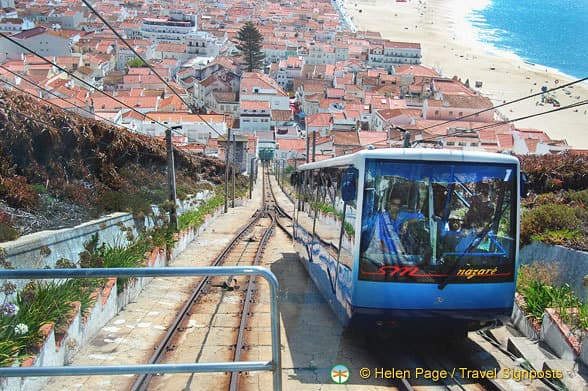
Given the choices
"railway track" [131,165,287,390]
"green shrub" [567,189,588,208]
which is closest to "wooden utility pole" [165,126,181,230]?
"railway track" [131,165,287,390]

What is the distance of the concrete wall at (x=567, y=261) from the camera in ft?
24.4

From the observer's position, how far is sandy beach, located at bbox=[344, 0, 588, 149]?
66.7 m

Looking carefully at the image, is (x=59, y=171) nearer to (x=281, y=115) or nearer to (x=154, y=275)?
(x=154, y=275)

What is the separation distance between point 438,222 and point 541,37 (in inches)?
6298

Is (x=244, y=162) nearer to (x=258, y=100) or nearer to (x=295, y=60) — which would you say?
(x=258, y=100)

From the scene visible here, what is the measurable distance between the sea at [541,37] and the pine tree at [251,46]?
2166 inches

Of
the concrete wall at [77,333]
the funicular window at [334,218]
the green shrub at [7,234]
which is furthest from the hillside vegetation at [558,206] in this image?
the green shrub at [7,234]

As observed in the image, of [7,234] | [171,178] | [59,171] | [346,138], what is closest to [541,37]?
[346,138]

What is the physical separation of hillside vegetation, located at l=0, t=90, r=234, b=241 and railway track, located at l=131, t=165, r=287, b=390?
2519 mm

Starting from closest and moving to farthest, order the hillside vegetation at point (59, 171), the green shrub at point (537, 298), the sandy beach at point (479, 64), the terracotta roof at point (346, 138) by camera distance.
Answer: the green shrub at point (537, 298) → the hillside vegetation at point (59, 171) → the terracotta roof at point (346, 138) → the sandy beach at point (479, 64)

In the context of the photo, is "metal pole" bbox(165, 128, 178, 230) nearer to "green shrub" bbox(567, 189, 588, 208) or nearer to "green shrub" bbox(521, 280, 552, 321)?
"green shrub" bbox(521, 280, 552, 321)

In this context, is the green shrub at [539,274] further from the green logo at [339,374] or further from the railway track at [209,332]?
the railway track at [209,332]

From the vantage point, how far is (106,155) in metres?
14.1

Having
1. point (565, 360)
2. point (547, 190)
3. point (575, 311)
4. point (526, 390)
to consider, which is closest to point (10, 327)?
point (526, 390)
